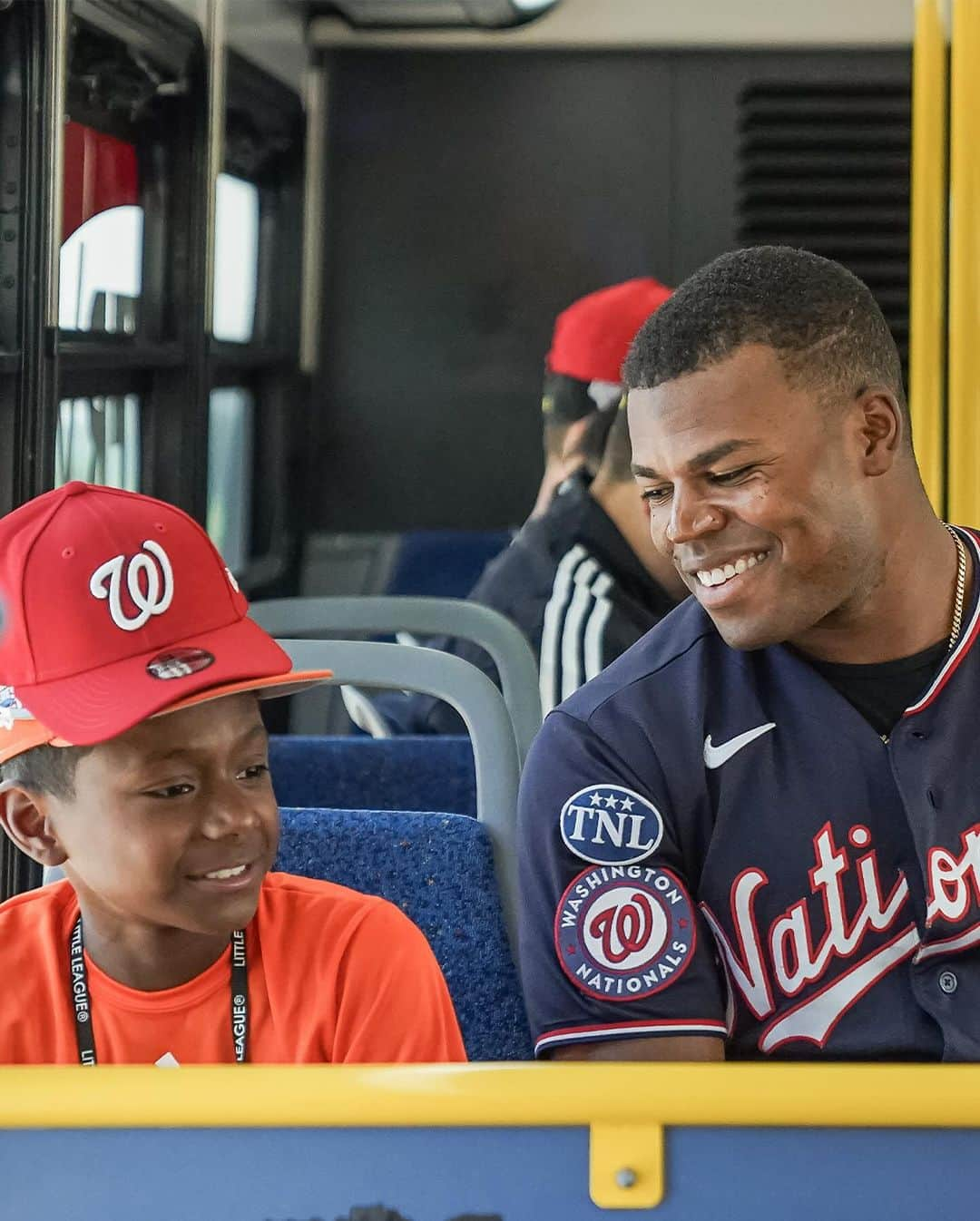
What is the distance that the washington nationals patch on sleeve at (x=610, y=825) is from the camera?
1524 mm

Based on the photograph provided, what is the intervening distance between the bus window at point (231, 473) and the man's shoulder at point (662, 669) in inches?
106

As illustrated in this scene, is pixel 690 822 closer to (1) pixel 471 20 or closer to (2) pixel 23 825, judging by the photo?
(2) pixel 23 825

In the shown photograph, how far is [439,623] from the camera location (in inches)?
95.4

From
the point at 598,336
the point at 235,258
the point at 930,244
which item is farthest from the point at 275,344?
the point at 930,244

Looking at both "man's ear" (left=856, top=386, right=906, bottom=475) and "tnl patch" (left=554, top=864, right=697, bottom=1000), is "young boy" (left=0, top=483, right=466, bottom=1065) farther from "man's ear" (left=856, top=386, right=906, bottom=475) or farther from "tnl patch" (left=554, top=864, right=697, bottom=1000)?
"man's ear" (left=856, top=386, right=906, bottom=475)

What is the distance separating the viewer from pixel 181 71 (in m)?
3.76

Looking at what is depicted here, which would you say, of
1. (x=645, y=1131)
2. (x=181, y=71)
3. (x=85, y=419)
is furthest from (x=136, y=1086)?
(x=181, y=71)

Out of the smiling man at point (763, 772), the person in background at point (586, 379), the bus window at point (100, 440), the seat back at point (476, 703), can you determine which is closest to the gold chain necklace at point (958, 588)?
the smiling man at point (763, 772)

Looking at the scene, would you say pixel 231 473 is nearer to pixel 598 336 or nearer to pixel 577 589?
pixel 598 336

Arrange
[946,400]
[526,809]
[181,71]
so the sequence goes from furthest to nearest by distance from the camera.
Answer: [181,71]
[946,400]
[526,809]

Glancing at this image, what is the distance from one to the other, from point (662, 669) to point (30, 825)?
58 cm

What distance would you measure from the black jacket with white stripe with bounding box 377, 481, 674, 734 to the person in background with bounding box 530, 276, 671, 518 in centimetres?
35

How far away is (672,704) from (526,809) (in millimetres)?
163

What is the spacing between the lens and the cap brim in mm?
1400
